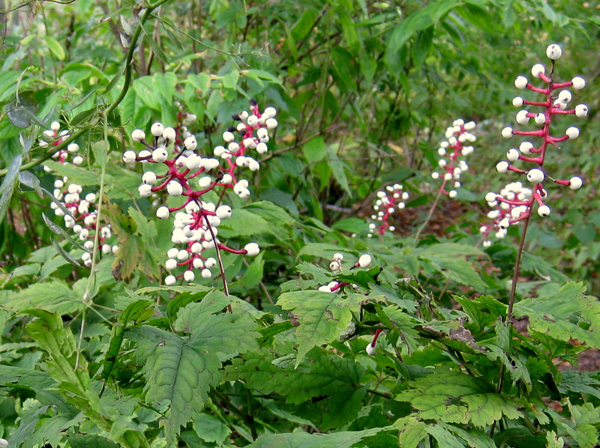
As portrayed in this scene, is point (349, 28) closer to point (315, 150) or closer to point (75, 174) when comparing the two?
point (315, 150)

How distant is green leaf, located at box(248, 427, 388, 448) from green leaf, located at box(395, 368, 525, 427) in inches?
3.0

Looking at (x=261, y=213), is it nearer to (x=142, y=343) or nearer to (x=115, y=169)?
(x=115, y=169)

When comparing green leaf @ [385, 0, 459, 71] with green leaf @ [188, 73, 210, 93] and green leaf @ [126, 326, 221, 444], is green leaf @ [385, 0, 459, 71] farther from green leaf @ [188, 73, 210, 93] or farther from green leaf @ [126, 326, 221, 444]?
green leaf @ [126, 326, 221, 444]

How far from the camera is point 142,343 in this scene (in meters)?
0.86

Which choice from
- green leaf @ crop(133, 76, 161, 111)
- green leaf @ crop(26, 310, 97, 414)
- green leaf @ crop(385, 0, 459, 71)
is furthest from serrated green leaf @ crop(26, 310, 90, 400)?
green leaf @ crop(385, 0, 459, 71)

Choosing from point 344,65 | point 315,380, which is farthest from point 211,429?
point 344,65

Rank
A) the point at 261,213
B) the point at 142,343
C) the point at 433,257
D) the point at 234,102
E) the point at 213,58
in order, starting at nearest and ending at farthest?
the point at 142,343 < the point at 261,213 < the point at 433,257 < the point at 234,102 < the point at 213,58

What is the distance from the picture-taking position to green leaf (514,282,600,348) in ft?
2.93

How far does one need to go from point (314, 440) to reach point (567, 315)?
0.48 m

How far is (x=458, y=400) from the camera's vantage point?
0.87 m

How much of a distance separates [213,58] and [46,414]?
2.35 m

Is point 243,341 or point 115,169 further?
point 115,169

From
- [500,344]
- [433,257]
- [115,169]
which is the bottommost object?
[433,257]

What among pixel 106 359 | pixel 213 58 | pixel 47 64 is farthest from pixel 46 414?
pixel 47 64
